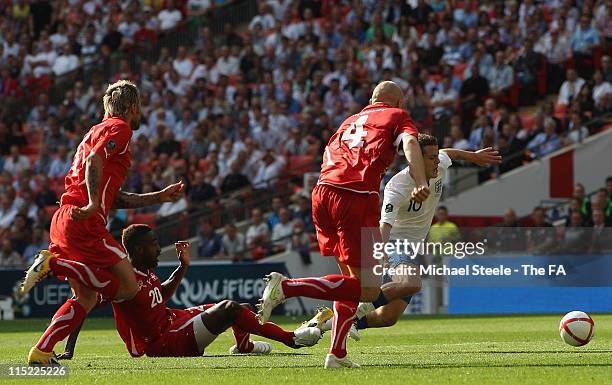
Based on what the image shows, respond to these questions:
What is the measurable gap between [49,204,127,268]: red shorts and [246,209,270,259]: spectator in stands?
14.0 meters

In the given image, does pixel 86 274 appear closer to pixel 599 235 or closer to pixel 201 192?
pixel 599 235

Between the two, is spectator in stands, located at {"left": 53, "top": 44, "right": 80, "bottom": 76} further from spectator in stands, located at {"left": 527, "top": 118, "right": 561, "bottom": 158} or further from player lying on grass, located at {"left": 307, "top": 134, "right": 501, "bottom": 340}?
player lying on grass, located at {"left": 307, "top": 134, "right": 501, "bottom": 340}

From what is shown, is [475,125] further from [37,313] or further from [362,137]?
[362,137]

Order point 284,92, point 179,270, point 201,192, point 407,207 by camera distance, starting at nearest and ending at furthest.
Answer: point 179,270 < point 407,207 < point 201,192 < point 284,92

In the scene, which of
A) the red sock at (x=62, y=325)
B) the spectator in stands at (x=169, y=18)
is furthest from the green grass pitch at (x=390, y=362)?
the spectator in stands at (x=169, y=18)

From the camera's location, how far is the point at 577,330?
1235 centimetres

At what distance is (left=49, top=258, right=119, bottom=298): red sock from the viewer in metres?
10.8

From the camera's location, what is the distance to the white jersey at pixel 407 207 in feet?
45.3

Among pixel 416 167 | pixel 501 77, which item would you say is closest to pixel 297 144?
pixel 501 77

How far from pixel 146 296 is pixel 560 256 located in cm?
1195

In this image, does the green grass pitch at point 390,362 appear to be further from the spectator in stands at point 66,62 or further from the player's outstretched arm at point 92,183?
the spectator in stands at point 66,62

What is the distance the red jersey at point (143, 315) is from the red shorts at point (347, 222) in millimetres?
1622

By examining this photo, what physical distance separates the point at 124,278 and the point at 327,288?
5.61 ft

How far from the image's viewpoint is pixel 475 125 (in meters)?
25.4
